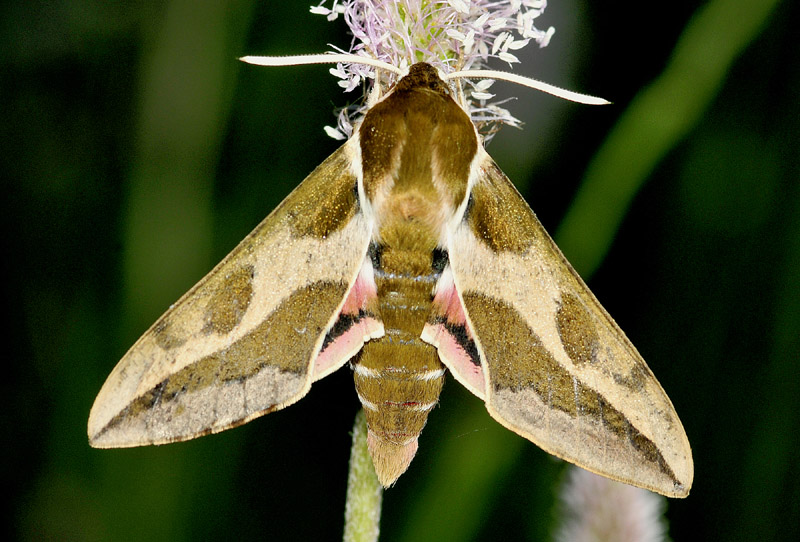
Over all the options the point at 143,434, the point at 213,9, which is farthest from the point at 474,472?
the point at 213,9

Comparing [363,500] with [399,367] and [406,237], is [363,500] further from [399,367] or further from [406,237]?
[406,237]

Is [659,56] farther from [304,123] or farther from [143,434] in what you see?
[143,434]

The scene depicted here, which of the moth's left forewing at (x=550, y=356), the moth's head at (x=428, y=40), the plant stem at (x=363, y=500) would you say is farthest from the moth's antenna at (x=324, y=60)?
the plant stem at (x=363, y=500)

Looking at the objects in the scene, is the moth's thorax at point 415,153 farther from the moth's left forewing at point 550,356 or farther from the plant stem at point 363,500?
the plant stem at point 363,500

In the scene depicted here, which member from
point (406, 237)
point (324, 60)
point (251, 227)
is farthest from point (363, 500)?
point (251, 227)

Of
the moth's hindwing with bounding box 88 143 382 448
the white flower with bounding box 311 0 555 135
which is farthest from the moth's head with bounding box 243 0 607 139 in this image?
the moth's hindwing with bounding box 88 143 382 448

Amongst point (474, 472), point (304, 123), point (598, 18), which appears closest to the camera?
point (474, 472)

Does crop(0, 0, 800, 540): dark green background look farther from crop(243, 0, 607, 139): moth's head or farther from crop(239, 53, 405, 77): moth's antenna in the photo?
crop(239, 53, 405, 77): moth's antenna
